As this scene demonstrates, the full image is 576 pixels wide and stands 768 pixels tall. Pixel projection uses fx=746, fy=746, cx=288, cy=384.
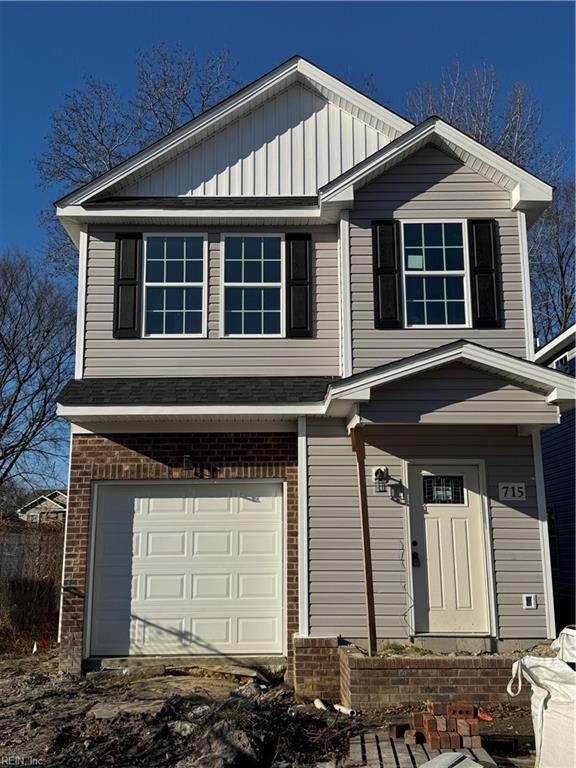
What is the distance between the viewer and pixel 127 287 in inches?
393

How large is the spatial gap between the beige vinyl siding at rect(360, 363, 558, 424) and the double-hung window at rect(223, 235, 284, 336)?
216 cm

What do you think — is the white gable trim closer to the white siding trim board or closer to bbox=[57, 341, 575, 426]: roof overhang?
bbox=[57, 341, 575, 426]: roof overhang

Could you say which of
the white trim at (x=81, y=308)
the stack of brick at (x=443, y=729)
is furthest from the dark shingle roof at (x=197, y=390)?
the stack of brick at (x=443, y=729)

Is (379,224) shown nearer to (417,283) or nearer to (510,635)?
(417,283)

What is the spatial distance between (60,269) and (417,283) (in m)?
12.7

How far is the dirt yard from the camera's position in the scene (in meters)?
5.96

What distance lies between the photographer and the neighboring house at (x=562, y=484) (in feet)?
41.2

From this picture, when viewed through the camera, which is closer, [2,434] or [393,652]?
[393,652]

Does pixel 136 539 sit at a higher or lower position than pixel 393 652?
higher

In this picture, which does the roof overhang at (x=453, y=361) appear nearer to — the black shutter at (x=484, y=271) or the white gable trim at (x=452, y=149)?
the black shutter at (x=484, y=271)

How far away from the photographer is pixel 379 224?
31.9 ft

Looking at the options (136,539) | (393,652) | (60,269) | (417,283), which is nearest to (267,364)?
(417,283)

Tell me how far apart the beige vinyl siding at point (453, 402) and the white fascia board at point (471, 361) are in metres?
0.16

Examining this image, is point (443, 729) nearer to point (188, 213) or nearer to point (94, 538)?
point (94, 538)
